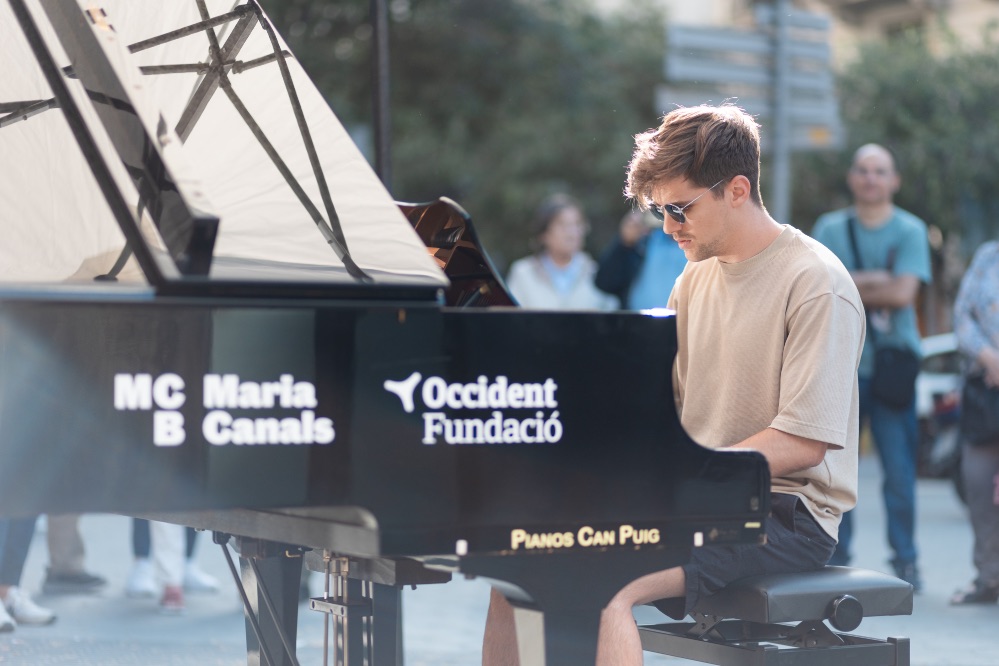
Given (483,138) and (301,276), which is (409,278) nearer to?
(301,276)

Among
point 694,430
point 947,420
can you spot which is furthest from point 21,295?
point 947,420

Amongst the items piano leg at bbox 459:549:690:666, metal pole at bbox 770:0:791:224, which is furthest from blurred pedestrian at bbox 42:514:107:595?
metal pole at bbox 770:0:791:224

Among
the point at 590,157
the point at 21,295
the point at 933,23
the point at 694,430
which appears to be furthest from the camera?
the point at 933,23

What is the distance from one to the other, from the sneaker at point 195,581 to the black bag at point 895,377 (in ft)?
10.7

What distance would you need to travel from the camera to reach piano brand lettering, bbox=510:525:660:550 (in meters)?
2.61

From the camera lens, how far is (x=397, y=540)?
2506mm

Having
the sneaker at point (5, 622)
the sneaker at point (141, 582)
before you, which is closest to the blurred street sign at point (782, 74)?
the sneaker at point (141, 582)

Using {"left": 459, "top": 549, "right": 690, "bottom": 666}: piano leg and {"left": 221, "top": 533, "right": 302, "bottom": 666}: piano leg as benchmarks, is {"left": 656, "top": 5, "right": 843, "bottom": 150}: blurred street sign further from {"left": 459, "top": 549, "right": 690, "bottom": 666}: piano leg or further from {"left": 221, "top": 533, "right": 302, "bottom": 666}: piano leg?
{"left": 459, "top": 549, "right": 690, "bottom": 666}: piano leg

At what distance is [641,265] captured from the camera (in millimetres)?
7305

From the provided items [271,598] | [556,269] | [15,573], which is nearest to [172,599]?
[15,573]

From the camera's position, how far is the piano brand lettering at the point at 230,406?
94.2 inches

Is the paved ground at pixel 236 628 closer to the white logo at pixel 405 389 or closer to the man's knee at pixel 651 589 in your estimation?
the man's knee at pixel 651 589

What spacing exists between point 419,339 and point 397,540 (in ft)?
1.12

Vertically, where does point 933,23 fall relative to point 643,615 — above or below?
above
